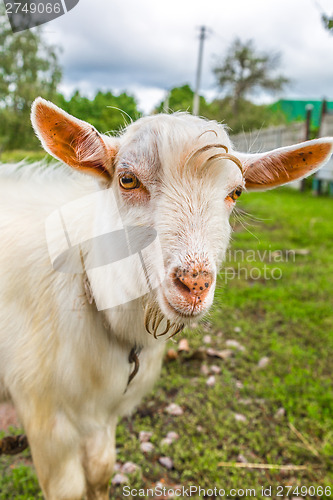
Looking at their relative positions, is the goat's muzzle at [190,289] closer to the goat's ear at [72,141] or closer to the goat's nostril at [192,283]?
the goat's nostril at [192,283]

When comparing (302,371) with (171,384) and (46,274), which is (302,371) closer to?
(171,384)

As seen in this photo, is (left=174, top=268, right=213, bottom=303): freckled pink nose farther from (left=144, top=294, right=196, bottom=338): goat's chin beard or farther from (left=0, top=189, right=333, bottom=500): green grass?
(left=0, top=189, right=333, bottom=500): green grass

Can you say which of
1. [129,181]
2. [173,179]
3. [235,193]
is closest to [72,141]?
[129,181]

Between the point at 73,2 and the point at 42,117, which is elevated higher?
the point at 73,2

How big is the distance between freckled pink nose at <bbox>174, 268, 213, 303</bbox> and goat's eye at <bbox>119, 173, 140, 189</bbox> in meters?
0.43

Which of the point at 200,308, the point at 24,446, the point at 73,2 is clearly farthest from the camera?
the point at 24,446

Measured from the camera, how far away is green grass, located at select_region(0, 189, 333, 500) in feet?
8.29

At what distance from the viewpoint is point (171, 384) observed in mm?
3420

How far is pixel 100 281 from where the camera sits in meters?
1.69

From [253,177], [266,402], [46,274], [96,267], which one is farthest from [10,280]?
[266,402]

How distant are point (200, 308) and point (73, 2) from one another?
1.96 metres

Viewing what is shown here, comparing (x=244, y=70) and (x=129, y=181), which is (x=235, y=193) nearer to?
(x=129, y=181)

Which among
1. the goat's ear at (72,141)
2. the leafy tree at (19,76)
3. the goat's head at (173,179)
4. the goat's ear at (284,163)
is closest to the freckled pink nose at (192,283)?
the goat's head at (173,179)

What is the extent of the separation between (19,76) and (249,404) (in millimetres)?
19709
